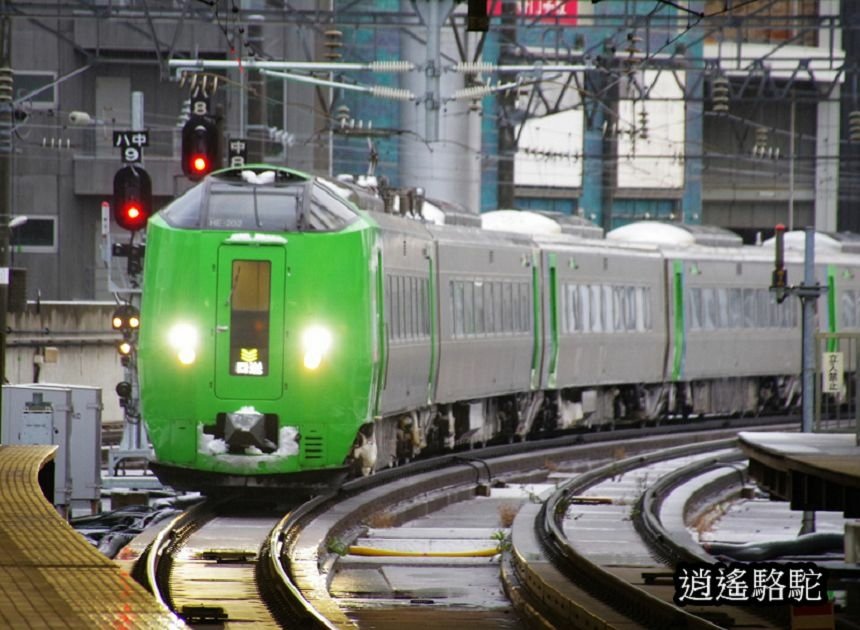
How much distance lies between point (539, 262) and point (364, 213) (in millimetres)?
10274

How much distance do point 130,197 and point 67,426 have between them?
2456mm

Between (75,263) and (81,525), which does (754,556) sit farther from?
(75,263)

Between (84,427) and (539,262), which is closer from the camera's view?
(84,427)

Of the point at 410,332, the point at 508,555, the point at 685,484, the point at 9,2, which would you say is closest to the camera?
the point at 508,555

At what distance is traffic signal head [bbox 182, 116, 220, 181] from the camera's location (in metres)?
21.7

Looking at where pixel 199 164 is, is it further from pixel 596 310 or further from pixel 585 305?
pixel 596 310

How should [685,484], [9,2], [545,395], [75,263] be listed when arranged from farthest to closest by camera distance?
[75,263], [545,395], [9,2], [685,484]

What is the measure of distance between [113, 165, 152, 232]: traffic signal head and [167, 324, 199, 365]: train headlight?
2058 millimetres

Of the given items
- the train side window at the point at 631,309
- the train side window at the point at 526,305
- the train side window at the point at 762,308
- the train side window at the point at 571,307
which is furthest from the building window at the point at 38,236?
the train side window at the point at 526,305

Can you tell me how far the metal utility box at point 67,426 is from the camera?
62.7 feet

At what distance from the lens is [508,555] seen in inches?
659

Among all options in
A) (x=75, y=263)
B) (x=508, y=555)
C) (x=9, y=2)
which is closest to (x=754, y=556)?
(x=508, y=555)

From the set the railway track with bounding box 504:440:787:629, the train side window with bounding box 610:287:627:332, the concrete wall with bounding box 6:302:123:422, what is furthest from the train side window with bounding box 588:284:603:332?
the concrete wall with bounding box 6:302:123:422

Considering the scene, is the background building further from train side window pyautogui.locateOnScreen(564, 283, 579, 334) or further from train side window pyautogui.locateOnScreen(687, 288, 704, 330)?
train side window pyautogui.locateOnScreen(564, 283, 579, 334)
